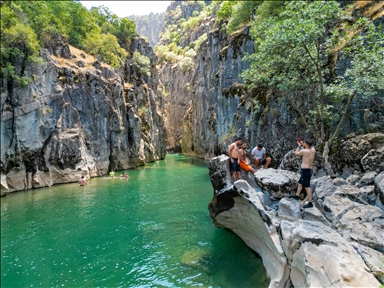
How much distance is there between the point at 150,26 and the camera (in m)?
139

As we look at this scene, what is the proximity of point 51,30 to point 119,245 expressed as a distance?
77.3 ft

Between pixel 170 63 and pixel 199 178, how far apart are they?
185ft

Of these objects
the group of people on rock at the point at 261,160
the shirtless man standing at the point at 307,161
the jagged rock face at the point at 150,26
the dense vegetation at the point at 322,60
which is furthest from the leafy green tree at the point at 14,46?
the jagged rock face at the point at 150,26

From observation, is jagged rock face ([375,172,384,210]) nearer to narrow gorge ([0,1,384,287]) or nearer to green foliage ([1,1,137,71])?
narrow gorge ([0,1,384,287])

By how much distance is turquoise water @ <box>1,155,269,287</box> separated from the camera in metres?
7.64

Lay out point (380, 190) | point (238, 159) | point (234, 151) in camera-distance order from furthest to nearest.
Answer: point (238, 159) → point (234, 151) → point (380, 190)

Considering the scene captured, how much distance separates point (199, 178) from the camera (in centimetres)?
2386

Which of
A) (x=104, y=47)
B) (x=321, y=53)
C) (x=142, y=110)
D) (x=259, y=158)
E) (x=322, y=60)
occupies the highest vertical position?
(x=104, y=47)

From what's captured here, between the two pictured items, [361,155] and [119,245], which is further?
[119,245]

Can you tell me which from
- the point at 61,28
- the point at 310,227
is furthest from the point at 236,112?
the point at 61,28

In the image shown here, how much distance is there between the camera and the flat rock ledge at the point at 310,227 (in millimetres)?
4496

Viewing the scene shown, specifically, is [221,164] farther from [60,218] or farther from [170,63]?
[170,63]

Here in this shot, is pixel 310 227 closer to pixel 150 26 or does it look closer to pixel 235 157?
pixel 235 157

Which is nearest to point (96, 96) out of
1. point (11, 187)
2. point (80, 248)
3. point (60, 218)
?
point (11, 187)
